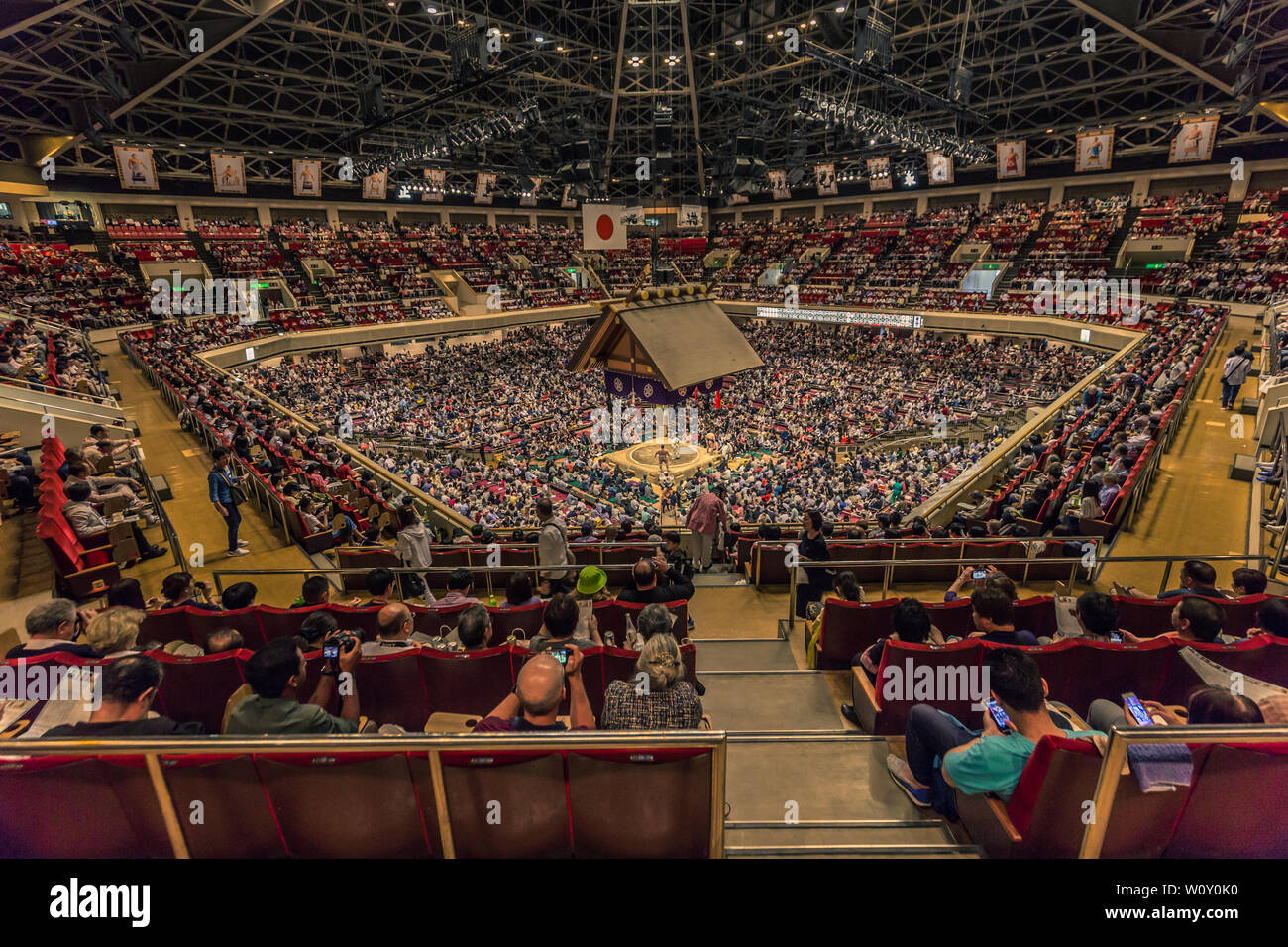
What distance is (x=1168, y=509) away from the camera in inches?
312

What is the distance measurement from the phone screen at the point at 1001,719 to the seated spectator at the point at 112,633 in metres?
5.00

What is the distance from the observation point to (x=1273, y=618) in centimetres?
364

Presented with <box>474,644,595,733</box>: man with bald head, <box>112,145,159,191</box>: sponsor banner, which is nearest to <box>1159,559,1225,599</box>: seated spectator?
<box>474,644,595,733</box>: man with bald head

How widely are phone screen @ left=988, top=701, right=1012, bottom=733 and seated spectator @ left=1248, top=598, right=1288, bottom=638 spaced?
2253 millimetres

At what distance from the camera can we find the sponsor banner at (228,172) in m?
31.6

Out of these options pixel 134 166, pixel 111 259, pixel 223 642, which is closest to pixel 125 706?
pixel 223 642

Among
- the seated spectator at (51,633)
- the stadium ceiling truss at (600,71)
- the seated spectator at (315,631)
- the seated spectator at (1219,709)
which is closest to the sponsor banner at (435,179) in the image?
the stadium ceiling truss at (600,71)

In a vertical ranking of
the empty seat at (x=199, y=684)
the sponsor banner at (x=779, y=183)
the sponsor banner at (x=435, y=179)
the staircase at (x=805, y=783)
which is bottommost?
the staircase at (x=805, y=783)

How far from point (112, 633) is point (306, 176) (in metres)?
40.6

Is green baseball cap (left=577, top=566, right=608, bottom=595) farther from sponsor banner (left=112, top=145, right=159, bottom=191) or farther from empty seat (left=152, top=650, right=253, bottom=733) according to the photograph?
sponsor banner (left=112, top=145, right=159, bottom=191)

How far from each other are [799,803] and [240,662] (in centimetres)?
364

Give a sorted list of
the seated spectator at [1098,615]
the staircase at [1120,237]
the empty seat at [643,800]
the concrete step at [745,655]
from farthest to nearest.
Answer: the staircase at [1120,237], the concrete step at [745,655], the seated spectator at [1098,615], the empty seat at [643,800]

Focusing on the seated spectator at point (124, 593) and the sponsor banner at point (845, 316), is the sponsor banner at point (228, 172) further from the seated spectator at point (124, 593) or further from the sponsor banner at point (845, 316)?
the seated spectator at point (124, 593)

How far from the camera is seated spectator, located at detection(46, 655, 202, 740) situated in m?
2.75
